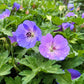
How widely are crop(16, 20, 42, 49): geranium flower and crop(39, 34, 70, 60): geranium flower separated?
53 millimetres

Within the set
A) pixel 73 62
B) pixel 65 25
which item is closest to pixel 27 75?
pixel 73 62

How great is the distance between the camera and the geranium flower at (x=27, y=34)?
3.04 ft

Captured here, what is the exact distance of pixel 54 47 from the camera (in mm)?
986

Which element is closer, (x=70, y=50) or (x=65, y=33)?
(x=70, y=50)

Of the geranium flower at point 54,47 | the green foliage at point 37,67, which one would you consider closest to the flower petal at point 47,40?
the geranium flower at point 54,47

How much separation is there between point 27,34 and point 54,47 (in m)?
0.19

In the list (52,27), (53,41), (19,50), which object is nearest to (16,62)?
(19,50)

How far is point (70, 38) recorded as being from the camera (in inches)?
45.9

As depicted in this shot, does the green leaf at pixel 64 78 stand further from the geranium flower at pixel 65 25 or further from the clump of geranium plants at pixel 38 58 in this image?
the geranium flower at pixel 65 25

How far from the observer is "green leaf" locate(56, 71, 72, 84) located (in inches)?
32.8

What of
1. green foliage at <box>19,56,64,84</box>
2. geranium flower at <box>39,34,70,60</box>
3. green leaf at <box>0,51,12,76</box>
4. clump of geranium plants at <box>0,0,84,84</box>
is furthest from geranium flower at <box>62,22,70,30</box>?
green leaf at <box>0,51,12,76</box>

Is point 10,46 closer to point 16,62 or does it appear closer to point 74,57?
point 16,62

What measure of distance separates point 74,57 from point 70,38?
0.74ft

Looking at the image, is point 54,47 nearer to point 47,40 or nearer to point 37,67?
point 47,40
